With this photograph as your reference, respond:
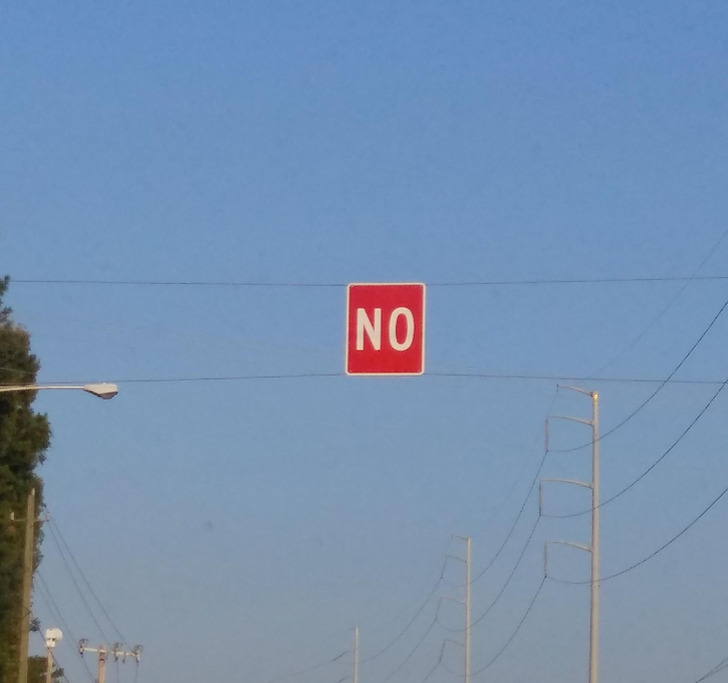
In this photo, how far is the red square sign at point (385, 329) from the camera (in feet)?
80.5

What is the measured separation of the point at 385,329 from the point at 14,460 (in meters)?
38.2

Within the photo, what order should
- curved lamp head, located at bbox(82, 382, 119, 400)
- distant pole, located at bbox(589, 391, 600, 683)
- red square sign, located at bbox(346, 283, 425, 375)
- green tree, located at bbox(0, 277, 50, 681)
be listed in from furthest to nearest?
green tree, located at bbox(0, 277, 50, 681) → distant pole, located at bbox(589, 391, 600, 683) → curved lamp head, located at bbox(82, 382, 119, 400) → red square sign, located at bbox(346, 283, 425, 375)

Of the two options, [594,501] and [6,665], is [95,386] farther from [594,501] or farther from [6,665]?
[6,665]

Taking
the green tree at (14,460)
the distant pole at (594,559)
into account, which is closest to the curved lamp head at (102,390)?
the distant pole at (594,559)

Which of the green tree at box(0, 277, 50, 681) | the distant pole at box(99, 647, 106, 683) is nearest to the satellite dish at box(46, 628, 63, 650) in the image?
the green tree at box(0, 277, 50, 681)

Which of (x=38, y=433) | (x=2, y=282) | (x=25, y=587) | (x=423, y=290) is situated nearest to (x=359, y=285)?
(x=423, y=290)

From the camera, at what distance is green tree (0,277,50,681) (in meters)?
58.1

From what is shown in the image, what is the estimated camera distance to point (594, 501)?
46250 millimetres

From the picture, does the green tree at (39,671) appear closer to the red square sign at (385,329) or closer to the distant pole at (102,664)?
the distant pole at (102,664)

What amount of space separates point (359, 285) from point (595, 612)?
72.0 feet

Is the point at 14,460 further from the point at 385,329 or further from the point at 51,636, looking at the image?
the point at 385,329

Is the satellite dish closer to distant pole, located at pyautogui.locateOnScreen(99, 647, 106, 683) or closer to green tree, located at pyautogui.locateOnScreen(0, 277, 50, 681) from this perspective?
green tree, located at pyautogui.locateOnScreen(0, 277, 50, 681)

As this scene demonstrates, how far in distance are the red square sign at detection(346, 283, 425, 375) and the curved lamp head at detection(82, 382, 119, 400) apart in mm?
5688

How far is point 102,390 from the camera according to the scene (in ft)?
94.9
